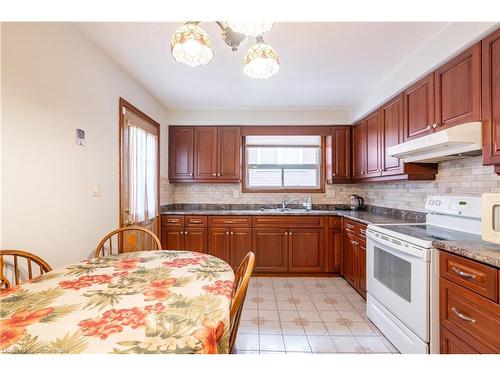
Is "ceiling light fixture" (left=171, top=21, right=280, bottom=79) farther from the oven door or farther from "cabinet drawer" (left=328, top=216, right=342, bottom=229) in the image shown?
"cabinet drawer" (left=328, top=216, right=342, bottom=229)

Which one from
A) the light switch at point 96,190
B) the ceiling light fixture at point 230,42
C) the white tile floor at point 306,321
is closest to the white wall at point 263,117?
the light switch at point 96,190

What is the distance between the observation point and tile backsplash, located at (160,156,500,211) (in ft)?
6.26

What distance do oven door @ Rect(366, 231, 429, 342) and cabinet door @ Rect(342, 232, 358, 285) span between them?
1.77 ft

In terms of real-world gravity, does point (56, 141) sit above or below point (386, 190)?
above

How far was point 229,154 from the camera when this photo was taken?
3660mm

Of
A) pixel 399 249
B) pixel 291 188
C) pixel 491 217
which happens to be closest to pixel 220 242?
pixel 291 188

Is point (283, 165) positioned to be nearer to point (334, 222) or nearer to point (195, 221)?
point (334, 222)

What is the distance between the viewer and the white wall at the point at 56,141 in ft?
4.26

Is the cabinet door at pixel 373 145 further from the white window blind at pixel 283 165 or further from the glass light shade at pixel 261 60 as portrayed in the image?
the glass light shade at pixel 261 60

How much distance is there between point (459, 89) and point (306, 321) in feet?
7.15

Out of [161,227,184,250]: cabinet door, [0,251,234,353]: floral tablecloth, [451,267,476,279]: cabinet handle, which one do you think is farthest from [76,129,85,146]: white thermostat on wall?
[451,267,476,279]: cabinet handle

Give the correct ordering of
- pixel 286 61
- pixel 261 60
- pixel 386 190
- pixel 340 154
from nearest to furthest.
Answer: pixel 261 60, pixel 286 61, pixel 386 190, pixel 340 154

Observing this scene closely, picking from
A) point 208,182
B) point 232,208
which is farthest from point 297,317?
point 208,182

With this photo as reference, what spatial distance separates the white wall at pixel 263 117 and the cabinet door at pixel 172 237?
1.60 meters
